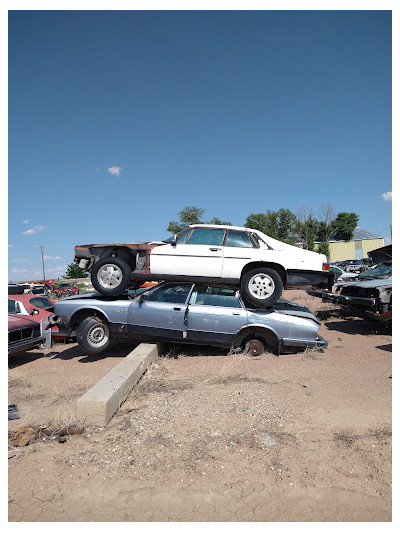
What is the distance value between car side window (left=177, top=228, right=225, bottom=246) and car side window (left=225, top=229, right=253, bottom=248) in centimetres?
13

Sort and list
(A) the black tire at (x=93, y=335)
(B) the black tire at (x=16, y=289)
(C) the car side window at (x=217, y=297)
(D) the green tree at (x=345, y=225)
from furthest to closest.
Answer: (D) the green tree at (x=345, y=225)
(B) the black tire at (x=16, y=289)
(A) the black tire at (x=93, y=335)
(C) the car side window at (x=217, y=297)

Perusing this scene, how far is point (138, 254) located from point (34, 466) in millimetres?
3945

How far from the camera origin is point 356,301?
7816mm

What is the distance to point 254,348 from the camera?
19.1 feet

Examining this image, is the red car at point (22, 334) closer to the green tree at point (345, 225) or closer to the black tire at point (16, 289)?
the black tire at point (16, 289)

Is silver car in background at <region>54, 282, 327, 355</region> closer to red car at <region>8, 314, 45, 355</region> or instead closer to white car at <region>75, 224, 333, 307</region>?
white car at <region>75, 224, 333, 307</region>

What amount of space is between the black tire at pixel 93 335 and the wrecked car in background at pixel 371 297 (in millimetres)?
5676

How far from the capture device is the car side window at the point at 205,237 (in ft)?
20.2

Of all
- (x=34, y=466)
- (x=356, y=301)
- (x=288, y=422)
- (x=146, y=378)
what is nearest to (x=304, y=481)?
(x=288, y=422)

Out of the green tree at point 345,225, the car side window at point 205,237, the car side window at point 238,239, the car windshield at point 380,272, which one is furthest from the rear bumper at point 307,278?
the green tree at point 345,225

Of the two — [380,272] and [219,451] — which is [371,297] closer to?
[380,272]

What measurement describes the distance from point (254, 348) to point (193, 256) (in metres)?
1.96

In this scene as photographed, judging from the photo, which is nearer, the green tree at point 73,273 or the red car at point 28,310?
the red car at point 28,310

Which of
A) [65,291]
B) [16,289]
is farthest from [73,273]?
[16,289]
